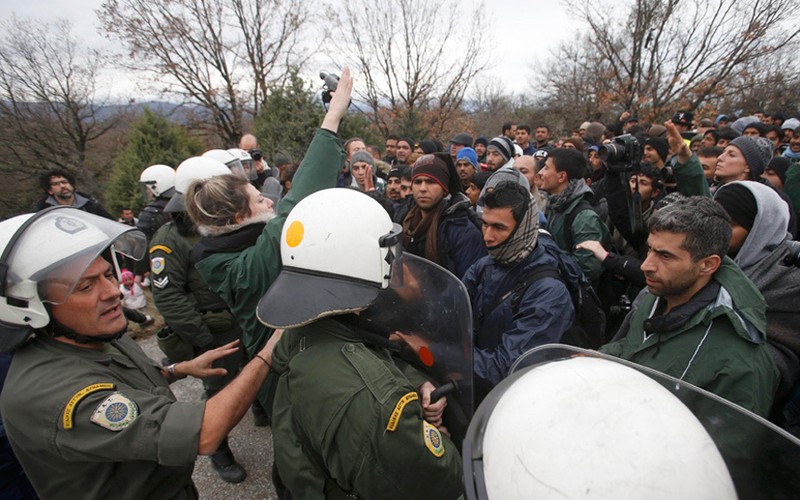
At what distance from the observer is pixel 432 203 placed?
132 inches

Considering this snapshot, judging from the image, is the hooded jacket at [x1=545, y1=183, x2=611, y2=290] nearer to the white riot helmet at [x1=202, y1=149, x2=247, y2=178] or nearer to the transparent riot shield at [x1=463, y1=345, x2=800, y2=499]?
the transparent riot shield at [x1=463, y1=345, x2=800, y2=499]

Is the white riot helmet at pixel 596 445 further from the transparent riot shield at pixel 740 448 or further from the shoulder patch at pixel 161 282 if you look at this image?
the shoulder patch at pixel 161 282

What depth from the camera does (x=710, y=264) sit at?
1.65 m

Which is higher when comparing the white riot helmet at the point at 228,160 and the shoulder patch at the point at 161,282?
the white riot helmet at the point at 228,160

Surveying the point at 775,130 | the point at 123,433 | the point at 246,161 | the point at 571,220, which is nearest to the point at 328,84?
the point at 123,433

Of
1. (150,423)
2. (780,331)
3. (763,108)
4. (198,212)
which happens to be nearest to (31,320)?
(150,423)

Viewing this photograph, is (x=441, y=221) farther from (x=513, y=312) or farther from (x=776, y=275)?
(x=776, y=275)

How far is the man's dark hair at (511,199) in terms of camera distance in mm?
2170

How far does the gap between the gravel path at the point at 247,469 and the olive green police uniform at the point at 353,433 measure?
1.88 metres

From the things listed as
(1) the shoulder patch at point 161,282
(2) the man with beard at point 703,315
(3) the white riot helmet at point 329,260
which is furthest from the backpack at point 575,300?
Result: (1) the shoulder patch at point 161,282

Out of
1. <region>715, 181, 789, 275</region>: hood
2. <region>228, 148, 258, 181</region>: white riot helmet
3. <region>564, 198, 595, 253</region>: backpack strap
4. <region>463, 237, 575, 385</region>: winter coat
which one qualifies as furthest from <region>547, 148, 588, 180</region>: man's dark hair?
<region>228, 148, 258, 181</region>: white riot helmet

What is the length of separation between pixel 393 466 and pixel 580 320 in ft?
5.38

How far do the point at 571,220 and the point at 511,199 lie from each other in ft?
4.78

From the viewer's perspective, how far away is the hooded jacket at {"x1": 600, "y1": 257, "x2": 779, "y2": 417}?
1.44 m
